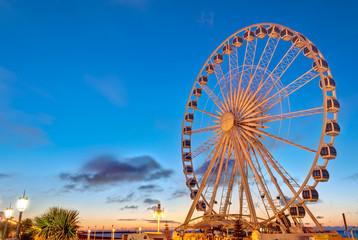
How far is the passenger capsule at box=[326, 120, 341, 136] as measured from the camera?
2312 centimetres

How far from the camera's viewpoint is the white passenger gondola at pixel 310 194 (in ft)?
75.7

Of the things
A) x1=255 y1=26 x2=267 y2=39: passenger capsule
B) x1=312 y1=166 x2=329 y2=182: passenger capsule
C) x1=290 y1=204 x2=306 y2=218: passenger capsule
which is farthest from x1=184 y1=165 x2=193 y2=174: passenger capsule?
x1=255 y1=26 x2=267 y2=39: passenger capsule

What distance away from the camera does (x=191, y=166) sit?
119 ft

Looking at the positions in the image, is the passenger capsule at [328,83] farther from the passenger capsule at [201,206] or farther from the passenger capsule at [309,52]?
the passenger capsule at [201,206]

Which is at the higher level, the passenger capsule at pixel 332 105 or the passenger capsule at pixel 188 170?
the passenger capsule at pixel 332 105

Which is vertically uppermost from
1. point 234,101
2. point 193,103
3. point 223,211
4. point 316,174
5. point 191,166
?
point 193,103

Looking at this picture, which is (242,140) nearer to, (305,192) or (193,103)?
(305,192)

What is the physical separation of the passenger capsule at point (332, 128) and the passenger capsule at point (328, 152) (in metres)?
1.00

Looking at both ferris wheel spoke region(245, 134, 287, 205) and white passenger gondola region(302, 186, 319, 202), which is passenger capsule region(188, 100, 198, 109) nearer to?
ferris wheel spoke region(245, 134, 287, 205)

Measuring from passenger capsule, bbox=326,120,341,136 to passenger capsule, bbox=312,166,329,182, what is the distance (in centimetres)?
279

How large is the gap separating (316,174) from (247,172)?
728 centimetres

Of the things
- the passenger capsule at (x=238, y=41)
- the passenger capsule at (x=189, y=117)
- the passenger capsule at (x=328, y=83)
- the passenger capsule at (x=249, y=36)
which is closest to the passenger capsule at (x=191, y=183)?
the passenger capsule at (x=189, y=117)

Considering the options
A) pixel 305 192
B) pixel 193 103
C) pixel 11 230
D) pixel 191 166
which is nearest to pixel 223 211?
pixel 191 166

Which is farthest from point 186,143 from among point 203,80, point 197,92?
point 203,80
